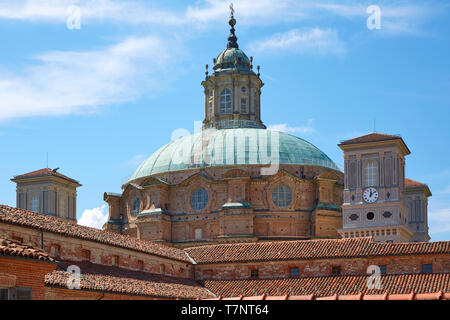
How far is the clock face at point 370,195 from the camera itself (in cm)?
7188

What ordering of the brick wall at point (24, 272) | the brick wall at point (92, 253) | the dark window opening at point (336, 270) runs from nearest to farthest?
1. the brick wall at point (24, 272)
2. the brick wall at point (92, 253)
3. the dark window opening at point (336, 270)

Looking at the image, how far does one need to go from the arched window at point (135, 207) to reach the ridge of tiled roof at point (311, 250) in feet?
85.7

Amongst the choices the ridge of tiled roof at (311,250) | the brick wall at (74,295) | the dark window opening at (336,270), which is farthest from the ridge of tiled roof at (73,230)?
the dark window opening at (336,270)

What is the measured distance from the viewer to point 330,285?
4784 cm

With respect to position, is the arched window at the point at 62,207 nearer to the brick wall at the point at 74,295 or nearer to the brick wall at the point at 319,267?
the brick wall at the point at 319,267

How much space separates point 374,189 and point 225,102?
21111mm

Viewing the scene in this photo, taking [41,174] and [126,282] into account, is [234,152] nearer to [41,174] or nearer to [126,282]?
[41,174]

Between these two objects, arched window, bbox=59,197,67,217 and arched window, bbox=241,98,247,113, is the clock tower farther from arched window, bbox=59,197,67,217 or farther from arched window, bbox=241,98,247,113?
arched window, bbox=59,197,67,217

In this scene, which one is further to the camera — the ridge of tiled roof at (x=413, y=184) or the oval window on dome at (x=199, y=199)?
the ridge of tiled roof at (x=413, y=184)

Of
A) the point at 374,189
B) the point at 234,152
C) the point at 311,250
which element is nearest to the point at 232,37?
the point at 234,152

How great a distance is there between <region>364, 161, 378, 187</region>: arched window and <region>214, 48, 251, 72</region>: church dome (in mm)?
20592

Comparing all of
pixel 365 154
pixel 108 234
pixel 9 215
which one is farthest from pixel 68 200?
pixel 9 215
